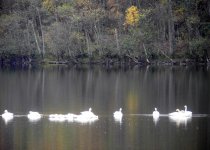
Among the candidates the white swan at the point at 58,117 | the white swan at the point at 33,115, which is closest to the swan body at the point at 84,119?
the white swan at the point at 58,117

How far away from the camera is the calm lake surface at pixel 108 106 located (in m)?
36.0

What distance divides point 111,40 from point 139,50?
5.66 m

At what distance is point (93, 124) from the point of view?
4169 centimetres

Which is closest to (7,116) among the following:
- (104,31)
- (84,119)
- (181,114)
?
(84,119)

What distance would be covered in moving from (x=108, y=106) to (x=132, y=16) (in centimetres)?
5228

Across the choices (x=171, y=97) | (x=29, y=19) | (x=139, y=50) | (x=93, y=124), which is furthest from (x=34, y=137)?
(x=29, y=19)

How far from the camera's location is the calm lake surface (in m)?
36.0

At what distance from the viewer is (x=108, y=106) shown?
165 ft

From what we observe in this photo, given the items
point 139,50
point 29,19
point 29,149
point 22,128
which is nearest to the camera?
point 29,149

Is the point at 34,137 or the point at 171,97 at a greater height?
the point at 171,97

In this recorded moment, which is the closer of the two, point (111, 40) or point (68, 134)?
point (68, 134)

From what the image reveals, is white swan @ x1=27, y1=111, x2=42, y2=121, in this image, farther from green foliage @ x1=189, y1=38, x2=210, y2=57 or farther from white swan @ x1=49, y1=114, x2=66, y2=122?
green foliage @ x1=189, y1=38, x2=210, y2=57

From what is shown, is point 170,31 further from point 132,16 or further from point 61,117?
point 61,117

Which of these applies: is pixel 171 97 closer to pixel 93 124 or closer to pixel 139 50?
pixel 93 124
